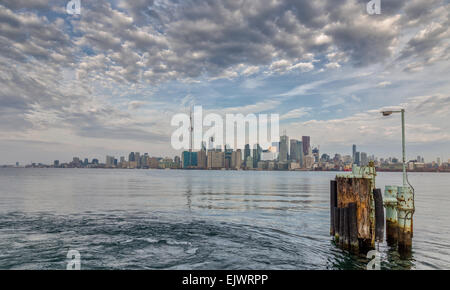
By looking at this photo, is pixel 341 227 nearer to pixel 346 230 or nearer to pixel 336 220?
pixel 346 230

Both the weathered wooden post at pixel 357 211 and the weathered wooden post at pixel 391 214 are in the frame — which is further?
the weathered wooden post at pixel 391 214

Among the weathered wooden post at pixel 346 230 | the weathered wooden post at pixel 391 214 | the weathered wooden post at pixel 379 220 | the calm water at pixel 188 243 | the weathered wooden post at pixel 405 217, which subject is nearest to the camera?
the calm water at pixel 188 243

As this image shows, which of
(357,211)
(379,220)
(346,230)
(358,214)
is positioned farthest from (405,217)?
(346,230)

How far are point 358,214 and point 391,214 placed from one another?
3.84 m

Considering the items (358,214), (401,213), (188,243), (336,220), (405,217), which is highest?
(358,214)

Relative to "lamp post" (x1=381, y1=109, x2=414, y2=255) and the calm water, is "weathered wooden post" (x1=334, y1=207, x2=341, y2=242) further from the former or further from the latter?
"lamp post" (x1=381, y1=109, x2=414, y2=255)

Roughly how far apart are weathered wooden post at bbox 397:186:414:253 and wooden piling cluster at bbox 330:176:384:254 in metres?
1.84

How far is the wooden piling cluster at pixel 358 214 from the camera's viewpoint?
46.9 feet

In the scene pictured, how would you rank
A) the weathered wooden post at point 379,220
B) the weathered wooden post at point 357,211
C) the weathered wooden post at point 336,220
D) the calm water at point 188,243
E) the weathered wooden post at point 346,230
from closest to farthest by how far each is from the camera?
the calm water at point 188,243
the weathered wooden post at point 357,211
the weathered wooden post at point 346,230
the weathered wooden post at point 379,220
the weathered wooden post at point 336,220

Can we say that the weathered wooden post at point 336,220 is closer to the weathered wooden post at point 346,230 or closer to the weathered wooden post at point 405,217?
the weathered wooden post at point 346,230

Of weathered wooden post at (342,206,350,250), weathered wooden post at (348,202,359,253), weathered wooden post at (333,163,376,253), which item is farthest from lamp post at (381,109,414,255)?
weathered wooden post at (342,206,350,250)

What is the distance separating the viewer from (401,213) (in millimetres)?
15867

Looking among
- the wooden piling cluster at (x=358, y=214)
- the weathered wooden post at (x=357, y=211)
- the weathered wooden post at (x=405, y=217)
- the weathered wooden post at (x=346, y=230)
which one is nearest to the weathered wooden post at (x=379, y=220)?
the wooden piling cluster at (x=358, y=214)

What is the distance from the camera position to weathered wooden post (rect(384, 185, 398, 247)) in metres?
16.2
